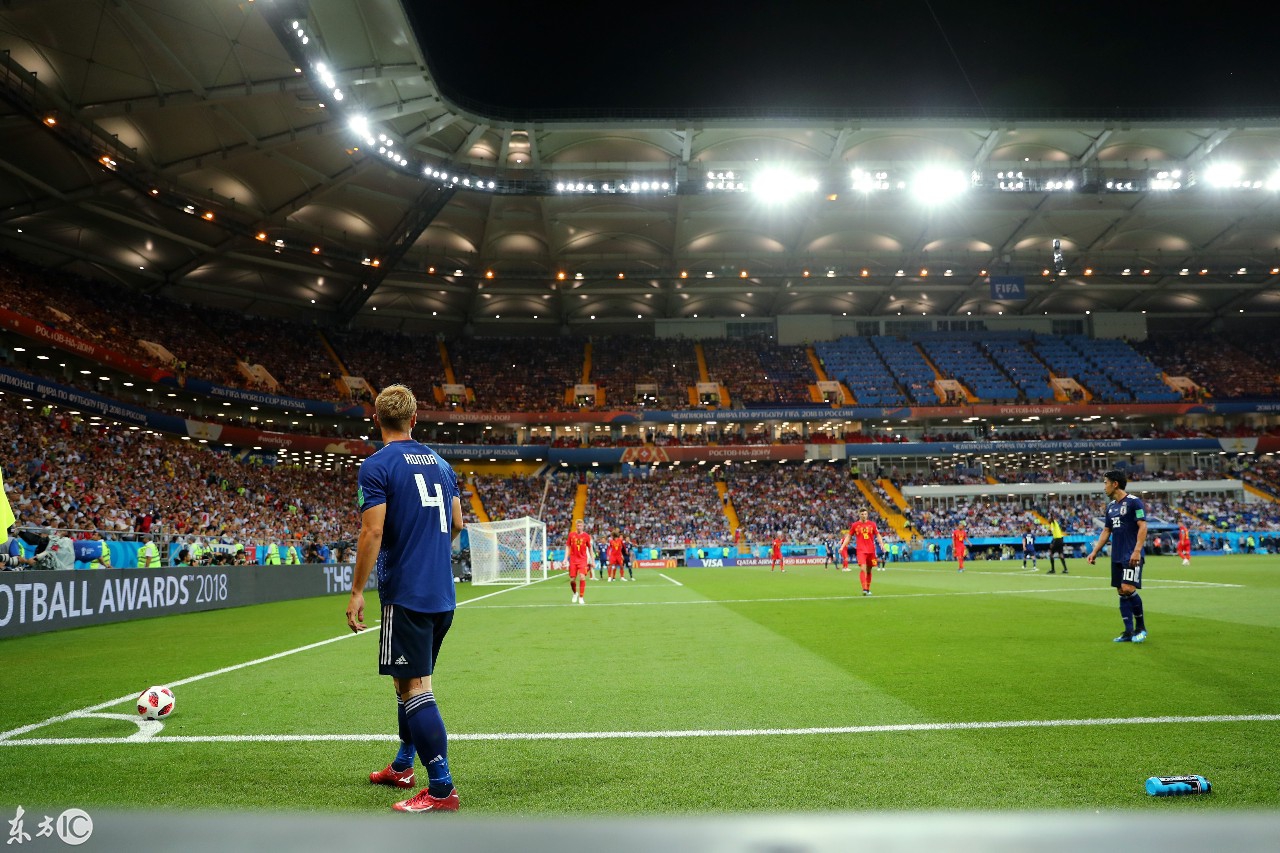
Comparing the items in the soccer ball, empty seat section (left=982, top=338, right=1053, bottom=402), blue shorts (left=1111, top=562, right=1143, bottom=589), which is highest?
empty seat section (left=982, top=338, right=1053, bottom=402)

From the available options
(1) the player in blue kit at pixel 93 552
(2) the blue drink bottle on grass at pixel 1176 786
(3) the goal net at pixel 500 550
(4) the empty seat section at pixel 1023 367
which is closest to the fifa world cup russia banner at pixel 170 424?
(1) the player in blue kit at pixel 93 552

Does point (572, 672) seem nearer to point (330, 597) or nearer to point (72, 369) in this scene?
point (330, 597)

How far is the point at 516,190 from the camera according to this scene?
4425 centimetres

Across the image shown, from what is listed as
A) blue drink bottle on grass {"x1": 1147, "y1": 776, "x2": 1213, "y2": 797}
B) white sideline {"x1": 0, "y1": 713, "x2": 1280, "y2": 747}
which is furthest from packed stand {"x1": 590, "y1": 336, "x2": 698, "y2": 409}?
blue drink bottle on grass {"x1": 1147, "y1": 776, "x2": 1213, "y2": 797}

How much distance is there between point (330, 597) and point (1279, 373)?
7346cm

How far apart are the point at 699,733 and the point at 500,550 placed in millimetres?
32413

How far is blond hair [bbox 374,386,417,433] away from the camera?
15.4 ft

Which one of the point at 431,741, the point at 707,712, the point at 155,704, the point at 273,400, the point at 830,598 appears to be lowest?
the point at 830,598

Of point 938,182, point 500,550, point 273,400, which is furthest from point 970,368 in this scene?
point 273,400

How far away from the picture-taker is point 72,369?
41.3 m

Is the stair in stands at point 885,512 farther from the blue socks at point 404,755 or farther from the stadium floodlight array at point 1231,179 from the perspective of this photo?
the blue socks at point 404,755

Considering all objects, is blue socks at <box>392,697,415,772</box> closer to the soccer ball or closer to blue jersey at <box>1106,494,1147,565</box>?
the soccer ball

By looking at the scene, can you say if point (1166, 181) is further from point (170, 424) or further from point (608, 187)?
point (170, 424)

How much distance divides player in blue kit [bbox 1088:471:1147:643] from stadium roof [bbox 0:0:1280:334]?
27.8m
